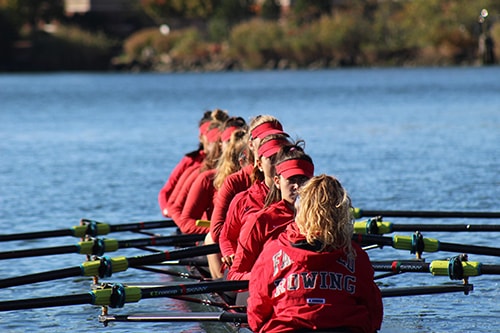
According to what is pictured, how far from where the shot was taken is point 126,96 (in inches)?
2090

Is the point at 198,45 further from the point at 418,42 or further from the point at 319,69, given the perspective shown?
the point at 418,42

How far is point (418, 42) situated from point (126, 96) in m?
32.2

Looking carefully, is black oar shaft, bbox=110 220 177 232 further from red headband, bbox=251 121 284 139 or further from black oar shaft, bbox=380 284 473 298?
black oar shaft, bbox=380 284 473 298

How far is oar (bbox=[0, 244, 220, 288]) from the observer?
7.35 meters

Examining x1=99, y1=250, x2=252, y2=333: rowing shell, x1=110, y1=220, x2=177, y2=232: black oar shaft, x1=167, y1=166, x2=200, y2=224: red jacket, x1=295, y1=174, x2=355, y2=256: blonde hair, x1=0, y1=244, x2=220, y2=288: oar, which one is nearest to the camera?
x1=295, y1=174, x2=355, y2=256: blonde hair

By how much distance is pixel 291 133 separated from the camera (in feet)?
91.6

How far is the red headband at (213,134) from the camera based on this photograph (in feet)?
32.0

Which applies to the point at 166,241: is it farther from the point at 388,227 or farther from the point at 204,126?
the point at 388,227

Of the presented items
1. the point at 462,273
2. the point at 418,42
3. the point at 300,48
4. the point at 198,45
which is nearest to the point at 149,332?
the point at 462,273

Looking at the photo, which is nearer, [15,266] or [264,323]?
[264,323]

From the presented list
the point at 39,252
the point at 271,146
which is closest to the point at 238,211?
the point at 271,146

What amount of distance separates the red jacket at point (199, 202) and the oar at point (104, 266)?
1.20m

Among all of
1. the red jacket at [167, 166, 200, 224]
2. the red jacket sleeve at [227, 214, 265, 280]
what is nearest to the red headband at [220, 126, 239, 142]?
the red jacket at [167, 166, 200, 224]

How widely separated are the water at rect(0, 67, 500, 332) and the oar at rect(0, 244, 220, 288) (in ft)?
2.29
